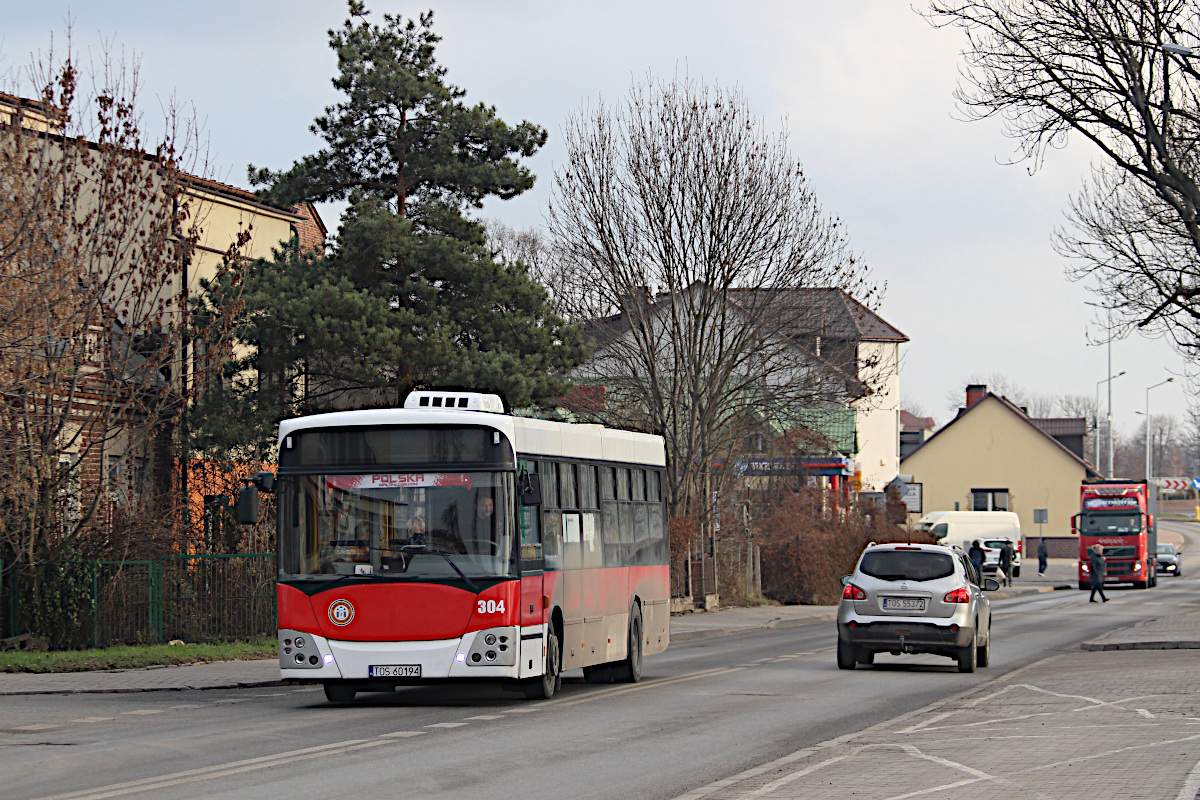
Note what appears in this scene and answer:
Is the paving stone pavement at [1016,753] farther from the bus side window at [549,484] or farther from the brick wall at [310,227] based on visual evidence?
the brick wall at [310,227]

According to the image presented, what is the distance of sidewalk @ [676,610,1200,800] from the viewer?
9539 mm

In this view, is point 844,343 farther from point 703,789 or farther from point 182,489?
point 703,789

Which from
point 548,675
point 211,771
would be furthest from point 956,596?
point 211,771

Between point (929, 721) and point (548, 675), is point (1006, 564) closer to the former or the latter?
point (548, 675)

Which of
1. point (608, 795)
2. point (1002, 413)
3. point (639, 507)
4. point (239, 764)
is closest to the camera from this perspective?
point (608, 795)

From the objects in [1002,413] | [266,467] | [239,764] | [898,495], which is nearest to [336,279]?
[266,467]

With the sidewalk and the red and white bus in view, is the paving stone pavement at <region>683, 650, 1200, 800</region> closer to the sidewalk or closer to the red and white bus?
the sidewalk

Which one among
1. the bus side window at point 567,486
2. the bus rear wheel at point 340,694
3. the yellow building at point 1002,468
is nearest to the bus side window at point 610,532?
the bus side window at point 567,486

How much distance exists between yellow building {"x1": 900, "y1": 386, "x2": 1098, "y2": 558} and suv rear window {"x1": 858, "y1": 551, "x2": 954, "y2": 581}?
252ft

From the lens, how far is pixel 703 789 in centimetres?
973

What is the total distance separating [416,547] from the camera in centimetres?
1477

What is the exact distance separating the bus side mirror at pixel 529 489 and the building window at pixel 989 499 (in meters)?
84.7

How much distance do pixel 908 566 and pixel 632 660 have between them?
13.2 ft

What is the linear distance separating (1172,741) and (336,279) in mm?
21232
